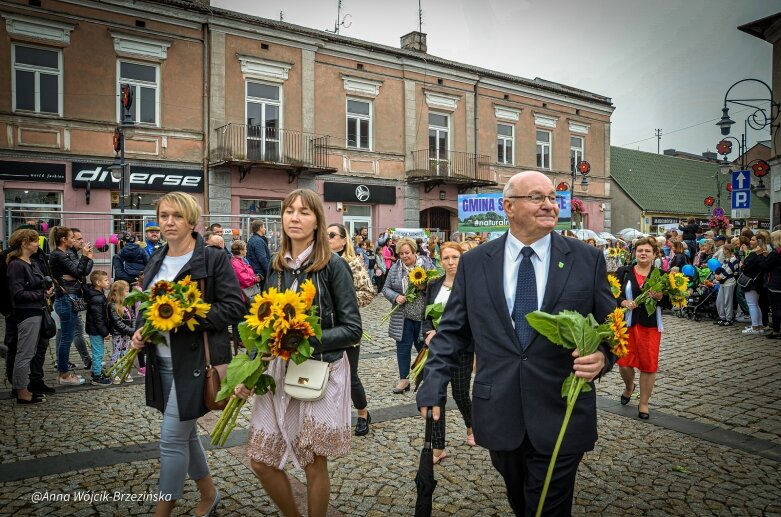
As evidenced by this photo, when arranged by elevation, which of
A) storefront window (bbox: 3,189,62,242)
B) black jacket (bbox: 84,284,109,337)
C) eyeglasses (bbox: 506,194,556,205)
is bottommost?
black jacket (bbox: 84,284,109,337)

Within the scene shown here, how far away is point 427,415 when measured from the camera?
263 cm

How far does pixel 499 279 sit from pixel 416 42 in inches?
1023

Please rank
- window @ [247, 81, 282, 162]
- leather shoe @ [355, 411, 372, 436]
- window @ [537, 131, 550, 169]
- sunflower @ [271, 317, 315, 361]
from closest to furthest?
sunflower @ [271, 317, 315, 361] → leather shoe @ [355, 411, 372, 436] → window @ [247, 81, 282, 162] → window @ [537, 131, 550, 169]

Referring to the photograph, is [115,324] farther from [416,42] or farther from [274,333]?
[416,42]

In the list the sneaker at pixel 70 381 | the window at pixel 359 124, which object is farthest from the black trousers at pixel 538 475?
the window at pixel 359 124

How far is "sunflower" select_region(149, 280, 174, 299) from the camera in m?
3.27

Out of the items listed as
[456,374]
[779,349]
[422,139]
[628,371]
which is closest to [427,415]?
[456,374]

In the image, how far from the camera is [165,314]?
317 centimetres

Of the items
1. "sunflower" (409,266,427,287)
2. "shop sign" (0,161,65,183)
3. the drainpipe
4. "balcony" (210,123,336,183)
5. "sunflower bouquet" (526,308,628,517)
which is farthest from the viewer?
"balcony" (210,123,336,183)

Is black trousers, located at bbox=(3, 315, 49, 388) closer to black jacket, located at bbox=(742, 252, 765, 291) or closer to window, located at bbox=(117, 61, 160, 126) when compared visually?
window, located at bbox=(117, 61, 160, 126)

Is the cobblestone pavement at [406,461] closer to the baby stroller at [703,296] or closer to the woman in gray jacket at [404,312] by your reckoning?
the woman in gray jacket at [404,312]

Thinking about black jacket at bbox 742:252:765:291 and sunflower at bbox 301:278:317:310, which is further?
black jacket at bbox 742:252:765:291

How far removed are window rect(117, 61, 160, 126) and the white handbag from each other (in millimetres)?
17101

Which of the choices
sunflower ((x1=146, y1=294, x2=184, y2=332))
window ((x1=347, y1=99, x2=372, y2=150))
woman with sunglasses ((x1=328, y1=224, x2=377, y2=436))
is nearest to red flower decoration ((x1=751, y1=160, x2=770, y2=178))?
window ((x1=347, y1=99, x2=372, y2=150))
